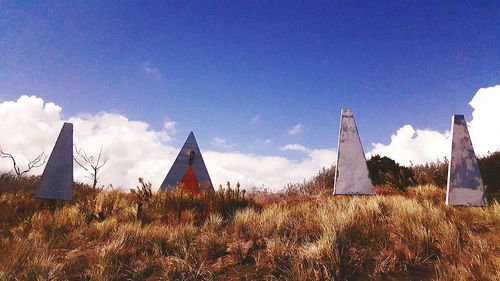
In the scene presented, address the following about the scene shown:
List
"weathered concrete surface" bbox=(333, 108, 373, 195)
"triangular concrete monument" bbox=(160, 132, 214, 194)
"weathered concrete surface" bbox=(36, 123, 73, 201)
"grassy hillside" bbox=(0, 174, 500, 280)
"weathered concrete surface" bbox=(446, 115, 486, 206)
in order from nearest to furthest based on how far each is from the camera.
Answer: "grassy hillside" bbox=(0, 174, 500, 280) < "weathered concrete surface" bbox=(446, 115, 486, 206) < "weathered concrete surface" bbox=(333, 108, 373, 195) < "weathered concrete surface" bbox=(36, 123, 73, 201) < "triangular concrete monument" bbox=(160, 132, 214, 194)

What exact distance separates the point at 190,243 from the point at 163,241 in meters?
0.44

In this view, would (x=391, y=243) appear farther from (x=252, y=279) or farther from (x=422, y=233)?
(x=252, y=279)

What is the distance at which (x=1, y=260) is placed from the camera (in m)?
5.13

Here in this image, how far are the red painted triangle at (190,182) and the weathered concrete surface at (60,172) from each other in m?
3.05

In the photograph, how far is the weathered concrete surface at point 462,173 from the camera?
A: 305 inches

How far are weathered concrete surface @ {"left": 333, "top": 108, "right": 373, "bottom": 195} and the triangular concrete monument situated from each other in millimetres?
3866

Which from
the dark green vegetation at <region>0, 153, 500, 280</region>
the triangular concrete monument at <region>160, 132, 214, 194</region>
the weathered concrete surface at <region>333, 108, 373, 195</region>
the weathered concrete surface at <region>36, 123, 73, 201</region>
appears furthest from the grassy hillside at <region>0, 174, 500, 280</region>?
the triangular concrete monument at <region>160, 132, 214, 194</region>

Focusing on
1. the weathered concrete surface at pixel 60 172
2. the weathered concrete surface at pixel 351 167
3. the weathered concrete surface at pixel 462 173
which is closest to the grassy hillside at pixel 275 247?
the weathered concrete surface at pixel 462 173

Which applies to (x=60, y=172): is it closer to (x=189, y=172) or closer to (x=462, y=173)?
(x=189, y=172)

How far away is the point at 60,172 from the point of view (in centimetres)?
955

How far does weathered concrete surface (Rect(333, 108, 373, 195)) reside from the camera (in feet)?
28.5

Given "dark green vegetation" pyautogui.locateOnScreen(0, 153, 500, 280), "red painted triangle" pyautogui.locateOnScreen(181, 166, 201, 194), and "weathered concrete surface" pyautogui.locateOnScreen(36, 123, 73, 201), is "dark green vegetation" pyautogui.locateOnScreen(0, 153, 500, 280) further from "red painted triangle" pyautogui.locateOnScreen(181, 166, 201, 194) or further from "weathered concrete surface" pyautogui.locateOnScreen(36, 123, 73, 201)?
"red painted triangle" pyautogui.locateOnScreen(181, 166, 201, 194)

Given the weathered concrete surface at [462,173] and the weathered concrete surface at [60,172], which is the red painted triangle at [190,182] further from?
the weathered concrete surface at [462,173]

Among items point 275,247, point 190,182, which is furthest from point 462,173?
point 190,182
